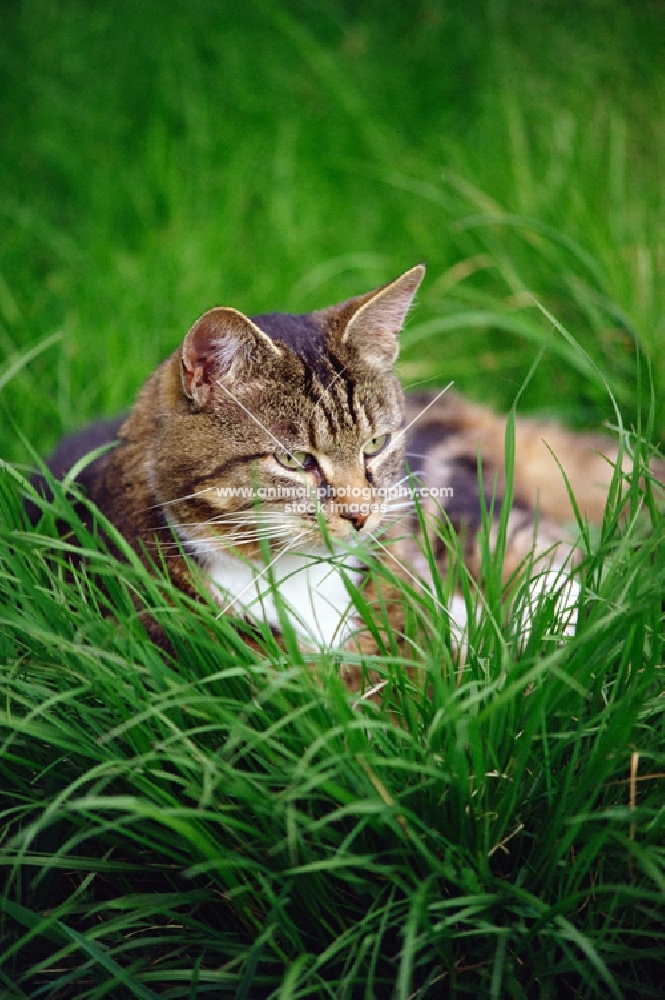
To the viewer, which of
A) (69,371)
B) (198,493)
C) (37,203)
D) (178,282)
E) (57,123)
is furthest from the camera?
(57,123)

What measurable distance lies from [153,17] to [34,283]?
6.26 ft

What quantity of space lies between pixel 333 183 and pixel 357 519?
8.03 feet

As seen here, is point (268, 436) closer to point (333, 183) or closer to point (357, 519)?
point (357, 519)

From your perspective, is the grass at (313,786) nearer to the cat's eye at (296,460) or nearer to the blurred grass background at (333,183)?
the blurred grass background at (333,183)

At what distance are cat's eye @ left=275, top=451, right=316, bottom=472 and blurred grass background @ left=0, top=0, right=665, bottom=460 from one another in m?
0.90

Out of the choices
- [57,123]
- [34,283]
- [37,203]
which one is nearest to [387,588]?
[34,283]

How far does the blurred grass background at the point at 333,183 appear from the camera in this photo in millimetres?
2926

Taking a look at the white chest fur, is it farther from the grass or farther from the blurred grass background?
the blurred grass background

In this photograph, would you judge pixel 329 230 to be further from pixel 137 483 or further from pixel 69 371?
pixel 137 483

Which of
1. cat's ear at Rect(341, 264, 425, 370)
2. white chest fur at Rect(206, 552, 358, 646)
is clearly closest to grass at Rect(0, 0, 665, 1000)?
white chest fur at Rect(206, 552, 358, 646)

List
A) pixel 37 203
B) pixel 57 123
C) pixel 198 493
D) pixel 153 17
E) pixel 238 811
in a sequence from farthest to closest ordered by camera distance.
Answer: pixel 153 17
pixel 57 123
pixel 37 203
pixel 198 493
pixel 238 811

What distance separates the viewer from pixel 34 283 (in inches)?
123

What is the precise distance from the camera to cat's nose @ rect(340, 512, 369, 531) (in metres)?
1.74

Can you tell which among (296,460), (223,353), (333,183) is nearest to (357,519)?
(296,460)
